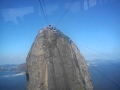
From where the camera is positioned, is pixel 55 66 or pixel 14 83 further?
pixel 14 83

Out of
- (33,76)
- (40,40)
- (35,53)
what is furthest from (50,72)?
(40,40)

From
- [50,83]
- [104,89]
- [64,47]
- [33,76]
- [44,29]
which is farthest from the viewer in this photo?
[104,89]

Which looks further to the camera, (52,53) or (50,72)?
(52,53)

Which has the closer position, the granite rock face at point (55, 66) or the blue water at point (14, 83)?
the granite rock face at point (55, 66)

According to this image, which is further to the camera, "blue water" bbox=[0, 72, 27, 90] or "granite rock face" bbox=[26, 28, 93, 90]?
"blue water" bbox=[0, 72, 27, 90]

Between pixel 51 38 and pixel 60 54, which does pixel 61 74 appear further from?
pixel 51 38

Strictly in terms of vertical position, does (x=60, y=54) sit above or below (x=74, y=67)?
above

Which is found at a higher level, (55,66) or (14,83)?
(55,66)

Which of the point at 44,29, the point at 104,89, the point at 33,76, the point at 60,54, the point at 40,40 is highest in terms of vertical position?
the point at 44,29
